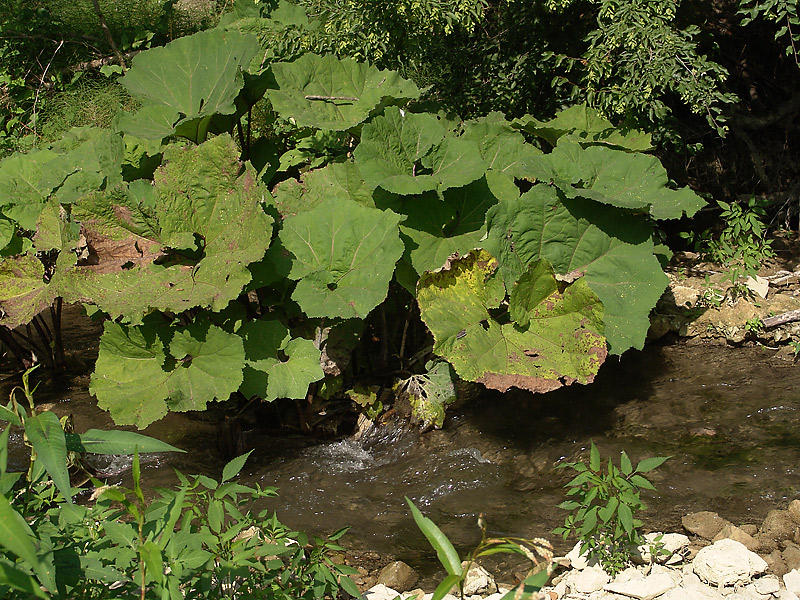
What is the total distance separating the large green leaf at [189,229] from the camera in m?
3.60

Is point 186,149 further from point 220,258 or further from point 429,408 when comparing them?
point 429,408

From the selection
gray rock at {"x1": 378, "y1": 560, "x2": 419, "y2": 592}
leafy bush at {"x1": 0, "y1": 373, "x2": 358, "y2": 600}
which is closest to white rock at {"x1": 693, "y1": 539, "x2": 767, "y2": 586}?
gray rock at {"x1": 378, "y1": 560, "x2": 419, "y2": 592}

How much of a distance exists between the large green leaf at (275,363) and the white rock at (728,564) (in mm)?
1835

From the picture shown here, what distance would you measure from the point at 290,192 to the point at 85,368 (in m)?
2.03

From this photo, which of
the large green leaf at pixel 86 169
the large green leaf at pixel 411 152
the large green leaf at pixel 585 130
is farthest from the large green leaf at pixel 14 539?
the large green leaf at pixel 585 130

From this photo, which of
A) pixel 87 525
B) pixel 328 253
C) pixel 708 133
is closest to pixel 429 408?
pixel 328 253

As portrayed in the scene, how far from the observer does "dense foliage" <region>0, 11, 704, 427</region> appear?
362cm

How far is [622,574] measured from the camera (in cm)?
270

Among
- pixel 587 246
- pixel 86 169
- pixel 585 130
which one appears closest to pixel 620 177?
pixel 587 246

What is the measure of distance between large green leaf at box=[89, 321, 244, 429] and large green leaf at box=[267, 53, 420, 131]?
141 centimetres

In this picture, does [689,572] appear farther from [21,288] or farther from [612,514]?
[21,288]

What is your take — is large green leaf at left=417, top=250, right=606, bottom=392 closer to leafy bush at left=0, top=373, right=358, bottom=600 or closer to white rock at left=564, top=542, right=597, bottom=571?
white rock at left=564, top=542, right=597, bottom=571

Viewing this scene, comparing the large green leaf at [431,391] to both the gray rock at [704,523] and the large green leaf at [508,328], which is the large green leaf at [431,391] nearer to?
the large green leaf at [508,328]

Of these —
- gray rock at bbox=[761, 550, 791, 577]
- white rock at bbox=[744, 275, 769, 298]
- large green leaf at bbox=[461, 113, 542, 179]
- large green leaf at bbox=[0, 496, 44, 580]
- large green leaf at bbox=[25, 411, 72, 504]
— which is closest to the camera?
large green leaf at bbox=[0, 496, 44, 580]
